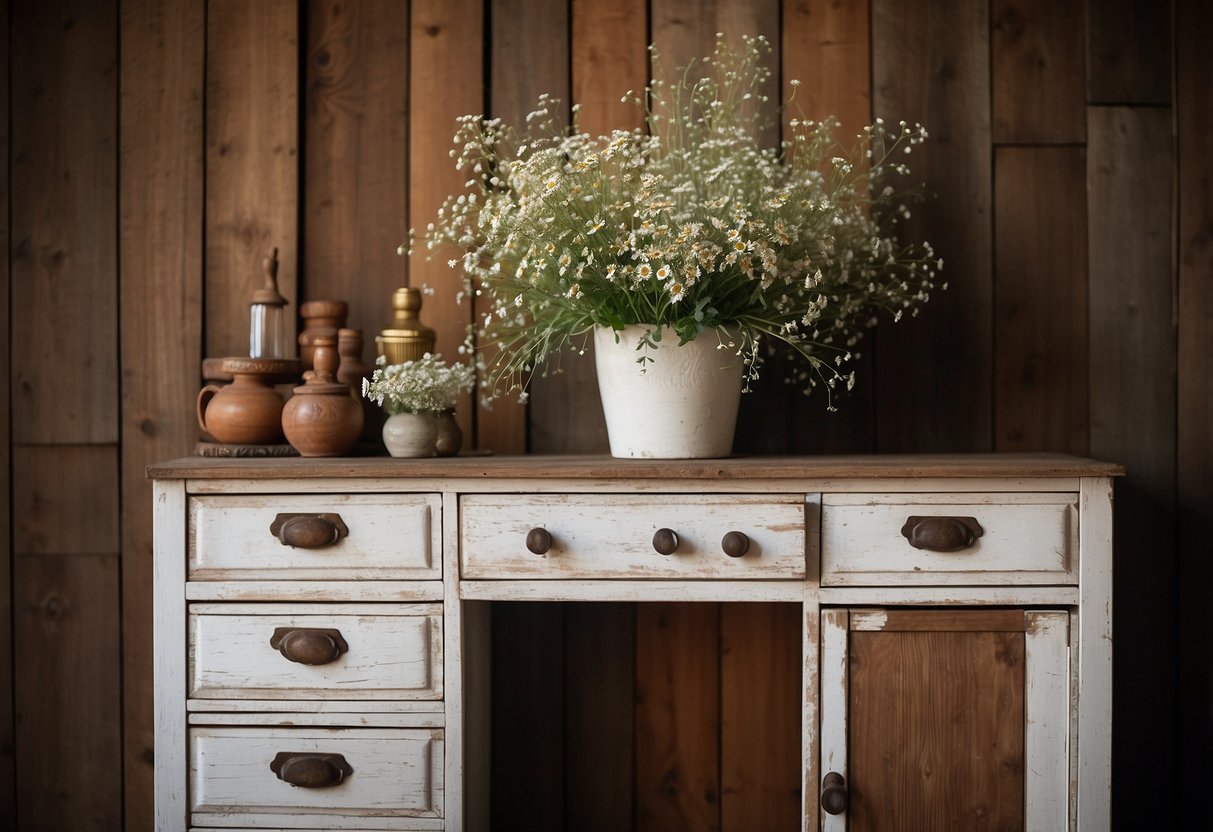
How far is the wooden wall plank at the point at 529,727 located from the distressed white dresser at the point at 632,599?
0.47 meters

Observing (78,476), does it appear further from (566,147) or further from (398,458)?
(566,147)

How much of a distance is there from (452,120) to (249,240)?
53cm

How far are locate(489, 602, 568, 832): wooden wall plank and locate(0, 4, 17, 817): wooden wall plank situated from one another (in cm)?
111

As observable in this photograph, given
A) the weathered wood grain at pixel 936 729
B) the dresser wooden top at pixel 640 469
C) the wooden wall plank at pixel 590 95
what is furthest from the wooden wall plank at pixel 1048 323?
the wooden wall plank at pixel 590 95

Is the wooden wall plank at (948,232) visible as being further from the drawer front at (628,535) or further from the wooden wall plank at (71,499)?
the wooden wall plank at (71,499)

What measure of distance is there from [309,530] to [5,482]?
3.36 feet

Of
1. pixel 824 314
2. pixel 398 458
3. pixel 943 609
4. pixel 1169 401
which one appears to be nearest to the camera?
pixel 943 609

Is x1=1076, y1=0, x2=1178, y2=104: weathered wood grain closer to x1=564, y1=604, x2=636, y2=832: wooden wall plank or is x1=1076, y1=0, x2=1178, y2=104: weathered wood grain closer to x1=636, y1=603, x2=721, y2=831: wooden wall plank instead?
x1=636, y1=603, x2=721, y2=831: wooden wall plank

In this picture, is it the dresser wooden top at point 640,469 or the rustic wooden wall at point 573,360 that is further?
the rustic wooden wall at point 573,360

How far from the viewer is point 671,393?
68.7 inches

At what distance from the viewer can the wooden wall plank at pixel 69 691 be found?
2.18 metres

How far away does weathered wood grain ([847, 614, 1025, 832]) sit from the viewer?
5.34 ft

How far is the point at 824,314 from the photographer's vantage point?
1919 millimetres

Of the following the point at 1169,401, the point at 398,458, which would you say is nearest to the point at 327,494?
the point at 398,458
